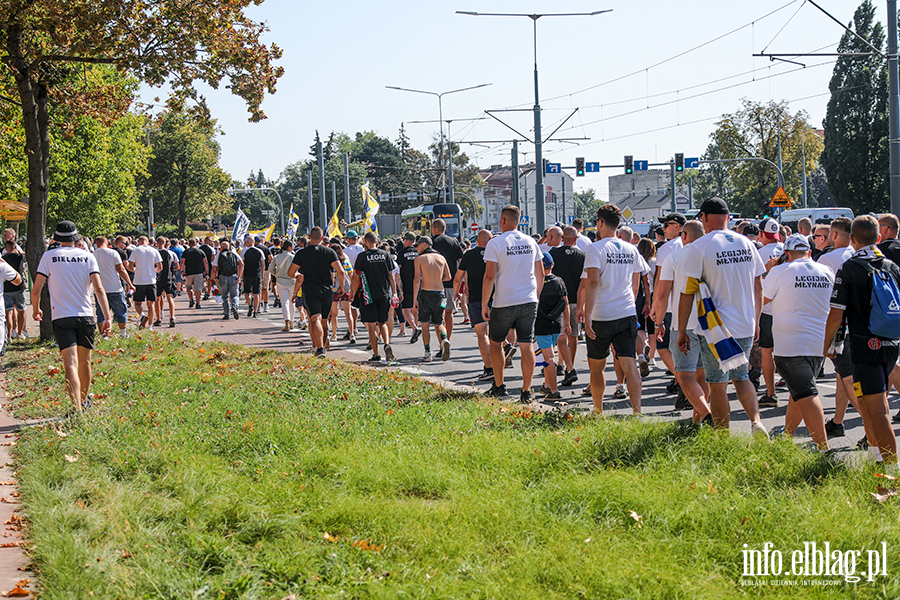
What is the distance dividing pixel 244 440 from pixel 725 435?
3.68 meters

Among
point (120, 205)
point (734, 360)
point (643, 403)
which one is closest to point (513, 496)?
point (734, 360)

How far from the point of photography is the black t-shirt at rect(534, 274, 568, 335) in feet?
30.6

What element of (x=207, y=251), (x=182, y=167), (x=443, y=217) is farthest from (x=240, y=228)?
(x=182, y=167)

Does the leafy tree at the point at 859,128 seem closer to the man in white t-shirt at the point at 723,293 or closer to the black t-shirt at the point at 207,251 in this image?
the black t-shirt at the point at 207,251

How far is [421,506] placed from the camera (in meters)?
5.20

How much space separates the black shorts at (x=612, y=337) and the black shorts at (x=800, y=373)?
1.44m

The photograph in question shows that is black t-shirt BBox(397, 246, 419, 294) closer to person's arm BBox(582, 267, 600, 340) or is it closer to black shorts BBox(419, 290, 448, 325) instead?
black shorts BBox(419, 290, 448, 325)

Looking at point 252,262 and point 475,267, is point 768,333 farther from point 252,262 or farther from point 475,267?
point 252,262

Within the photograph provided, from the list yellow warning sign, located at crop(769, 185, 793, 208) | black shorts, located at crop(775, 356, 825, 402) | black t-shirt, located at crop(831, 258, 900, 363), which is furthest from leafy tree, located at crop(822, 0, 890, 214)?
black t-shirt, located at crop(831, 258, 900, 363)

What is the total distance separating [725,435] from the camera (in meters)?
6.04

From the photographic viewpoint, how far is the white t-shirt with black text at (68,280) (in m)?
8.58

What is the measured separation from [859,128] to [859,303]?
49.0 metres

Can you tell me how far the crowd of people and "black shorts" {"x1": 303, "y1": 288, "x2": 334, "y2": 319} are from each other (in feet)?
0.06

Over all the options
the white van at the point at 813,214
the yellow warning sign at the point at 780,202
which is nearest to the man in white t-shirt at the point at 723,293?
the yellow warning sign at the point at 780,202
